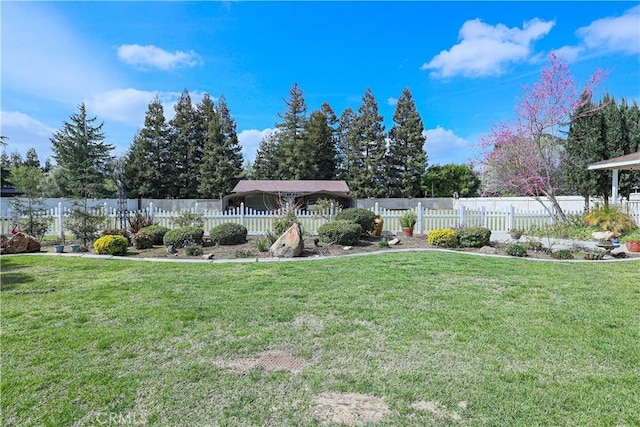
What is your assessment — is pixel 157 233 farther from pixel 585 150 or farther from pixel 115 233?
pixel 585 150

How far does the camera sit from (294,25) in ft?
31.2

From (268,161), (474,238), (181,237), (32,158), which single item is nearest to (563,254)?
(474,238)

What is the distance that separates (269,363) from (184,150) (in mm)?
33593

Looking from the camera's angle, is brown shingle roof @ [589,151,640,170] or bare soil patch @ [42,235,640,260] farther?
brown shingle roof @ [589,151,640,170]

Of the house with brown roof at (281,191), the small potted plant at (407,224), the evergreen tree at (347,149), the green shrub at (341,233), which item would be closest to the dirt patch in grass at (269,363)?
the green shrub at (341,233)

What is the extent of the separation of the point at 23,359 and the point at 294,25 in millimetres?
9787

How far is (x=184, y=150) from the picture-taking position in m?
32.6

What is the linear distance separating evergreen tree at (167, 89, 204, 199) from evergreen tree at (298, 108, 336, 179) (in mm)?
10897

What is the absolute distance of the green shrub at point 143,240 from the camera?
919 cm

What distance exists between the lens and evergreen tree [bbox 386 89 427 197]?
33.2m

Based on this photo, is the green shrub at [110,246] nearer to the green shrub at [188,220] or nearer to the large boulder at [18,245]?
the large boulder at [18,245]

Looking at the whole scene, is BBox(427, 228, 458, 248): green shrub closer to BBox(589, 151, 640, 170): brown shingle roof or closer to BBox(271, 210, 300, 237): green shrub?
BBox(271, 210, 300, 237): green shrub

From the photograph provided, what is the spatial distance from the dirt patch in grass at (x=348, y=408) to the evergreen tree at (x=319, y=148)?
1200 inches

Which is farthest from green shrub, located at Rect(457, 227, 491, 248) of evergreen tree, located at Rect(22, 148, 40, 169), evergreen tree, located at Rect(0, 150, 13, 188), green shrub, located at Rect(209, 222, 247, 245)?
evergreen tree, located at Rect(22, 148, 40, 169)
